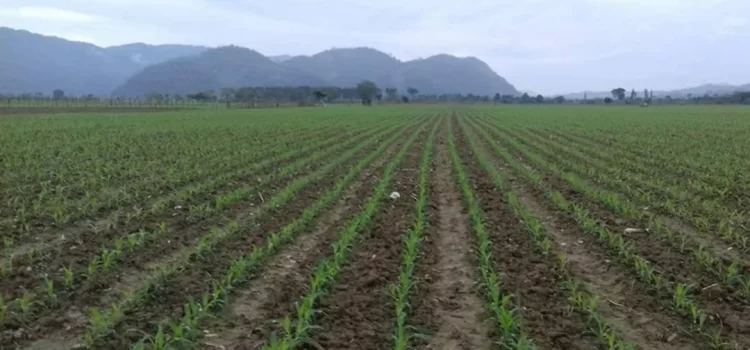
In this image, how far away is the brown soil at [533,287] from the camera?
4516 mm

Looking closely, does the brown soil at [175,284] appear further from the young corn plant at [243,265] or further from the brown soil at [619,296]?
the brown soil at [619,296]

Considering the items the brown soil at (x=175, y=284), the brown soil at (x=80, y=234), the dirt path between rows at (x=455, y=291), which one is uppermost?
the brown soil at (x=80, y=234)

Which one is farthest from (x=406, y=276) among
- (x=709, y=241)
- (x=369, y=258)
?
(x=709, y=241)

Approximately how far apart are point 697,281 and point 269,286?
4091mm

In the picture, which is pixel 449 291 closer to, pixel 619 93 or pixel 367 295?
pixel 367 295

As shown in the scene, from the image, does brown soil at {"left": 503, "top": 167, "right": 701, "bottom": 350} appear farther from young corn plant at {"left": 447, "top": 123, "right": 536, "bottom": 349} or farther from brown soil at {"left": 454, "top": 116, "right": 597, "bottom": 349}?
young corn plant at {"left": 447, "top": 123, "right": 536, "bottom": 349}

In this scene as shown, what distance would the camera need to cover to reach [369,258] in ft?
21.6

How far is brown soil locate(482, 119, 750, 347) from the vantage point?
475 cm

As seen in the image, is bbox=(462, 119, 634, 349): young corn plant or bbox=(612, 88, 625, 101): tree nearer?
bbox=(462, 119, 634, 349): young corn plant

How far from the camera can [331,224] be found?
27.2 feet

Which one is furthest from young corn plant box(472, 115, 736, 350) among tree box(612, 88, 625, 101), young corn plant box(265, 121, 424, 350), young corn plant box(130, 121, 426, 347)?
tree box(612, 88, 625, 101)

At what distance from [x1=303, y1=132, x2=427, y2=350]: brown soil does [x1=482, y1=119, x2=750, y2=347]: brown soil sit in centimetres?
248

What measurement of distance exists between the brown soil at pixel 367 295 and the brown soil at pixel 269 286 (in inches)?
16.3

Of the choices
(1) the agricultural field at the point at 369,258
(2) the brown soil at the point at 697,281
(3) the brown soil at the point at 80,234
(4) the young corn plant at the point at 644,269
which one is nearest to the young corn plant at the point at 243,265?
(1) the agricultural field at the point at 369,258
